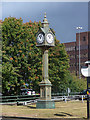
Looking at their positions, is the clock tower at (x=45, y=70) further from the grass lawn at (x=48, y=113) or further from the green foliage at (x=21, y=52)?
the green foliage at (x=21, y=52)

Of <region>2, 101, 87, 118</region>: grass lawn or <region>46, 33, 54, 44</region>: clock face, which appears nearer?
<region>2, 101, 87, 118</region>: grass lawn

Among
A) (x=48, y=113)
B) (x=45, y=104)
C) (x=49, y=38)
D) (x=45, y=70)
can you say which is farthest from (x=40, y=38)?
(x=48, y=113)

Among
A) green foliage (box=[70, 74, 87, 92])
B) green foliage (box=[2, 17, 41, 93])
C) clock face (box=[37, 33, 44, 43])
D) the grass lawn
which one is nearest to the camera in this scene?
the grass lawn

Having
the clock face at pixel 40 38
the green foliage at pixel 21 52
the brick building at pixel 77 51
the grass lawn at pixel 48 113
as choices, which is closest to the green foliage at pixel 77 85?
the green foliage at pixel 21 52

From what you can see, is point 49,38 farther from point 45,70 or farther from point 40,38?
point 45,70

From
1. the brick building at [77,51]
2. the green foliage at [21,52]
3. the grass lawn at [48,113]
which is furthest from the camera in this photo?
the brick building at [77,51]

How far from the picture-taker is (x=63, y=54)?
44562 mm

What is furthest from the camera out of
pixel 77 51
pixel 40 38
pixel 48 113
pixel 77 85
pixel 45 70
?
pixel 77 51

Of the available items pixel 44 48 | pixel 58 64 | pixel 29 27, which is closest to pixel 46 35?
pixel 44 48

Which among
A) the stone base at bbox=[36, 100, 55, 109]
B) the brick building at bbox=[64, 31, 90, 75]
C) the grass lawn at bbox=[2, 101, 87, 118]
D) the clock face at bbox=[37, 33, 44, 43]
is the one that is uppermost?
the brick building at bbox=[64, 31, 90, 75]

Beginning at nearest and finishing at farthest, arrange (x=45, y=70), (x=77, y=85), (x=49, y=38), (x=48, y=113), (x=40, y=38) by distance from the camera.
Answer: (x=48, y=113) < (x=45, y=70) < (x=40, y=38) < (x=49, y=38) < (x=77, y=85)

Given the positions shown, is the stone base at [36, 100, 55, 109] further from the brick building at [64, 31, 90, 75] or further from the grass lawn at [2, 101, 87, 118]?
the brick building at [64, 31, 90, 75]

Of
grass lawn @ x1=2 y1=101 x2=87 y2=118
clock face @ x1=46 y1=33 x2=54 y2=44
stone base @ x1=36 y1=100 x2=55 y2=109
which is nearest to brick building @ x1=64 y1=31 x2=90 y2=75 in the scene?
clock face @ x1=46 y1=33 x2=54 y2=44

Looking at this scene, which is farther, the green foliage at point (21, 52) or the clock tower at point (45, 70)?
the green foliage at point (21, 52)
